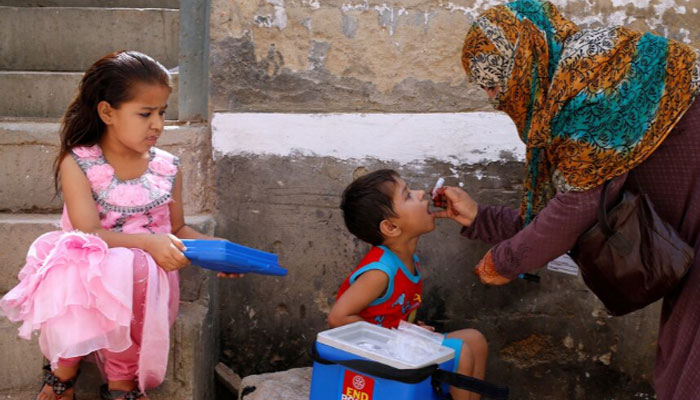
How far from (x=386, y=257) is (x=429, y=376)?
0.60 metres

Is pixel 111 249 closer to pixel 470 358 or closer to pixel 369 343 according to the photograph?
pixel 369 343

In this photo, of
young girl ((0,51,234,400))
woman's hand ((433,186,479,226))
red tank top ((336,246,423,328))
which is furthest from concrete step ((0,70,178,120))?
woman's hand ((433,186,479,226))

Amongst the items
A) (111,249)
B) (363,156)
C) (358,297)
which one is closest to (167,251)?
(111,249)

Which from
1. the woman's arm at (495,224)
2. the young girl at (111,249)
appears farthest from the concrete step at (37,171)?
the woman's arm at (495,224)

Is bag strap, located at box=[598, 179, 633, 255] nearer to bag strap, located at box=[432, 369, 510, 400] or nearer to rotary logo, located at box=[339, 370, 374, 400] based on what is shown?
bag strap, located at box=[432, 369, 510, 400]

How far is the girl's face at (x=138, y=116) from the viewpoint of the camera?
2.54m

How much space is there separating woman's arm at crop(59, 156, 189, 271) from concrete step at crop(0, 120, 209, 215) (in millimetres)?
681

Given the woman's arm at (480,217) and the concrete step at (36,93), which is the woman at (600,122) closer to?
the woman's arm at (480,217)

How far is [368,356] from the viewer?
235cm

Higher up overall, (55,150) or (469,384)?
(55,150)

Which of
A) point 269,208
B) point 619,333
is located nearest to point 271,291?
point 269,208

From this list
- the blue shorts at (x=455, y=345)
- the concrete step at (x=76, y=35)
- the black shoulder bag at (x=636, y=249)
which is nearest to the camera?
the black shoulder bag at (x=636, y=249)

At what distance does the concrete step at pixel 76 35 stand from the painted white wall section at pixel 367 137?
1.64 m

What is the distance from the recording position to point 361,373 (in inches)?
92.7
